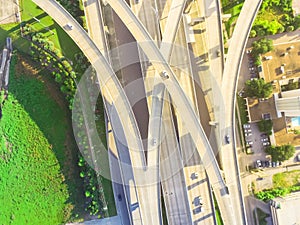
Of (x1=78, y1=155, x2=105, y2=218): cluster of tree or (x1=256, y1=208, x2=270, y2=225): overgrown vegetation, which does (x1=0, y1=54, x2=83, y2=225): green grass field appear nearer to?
(x1=78, y1=155, x2=105, y2=218): cluster of tree

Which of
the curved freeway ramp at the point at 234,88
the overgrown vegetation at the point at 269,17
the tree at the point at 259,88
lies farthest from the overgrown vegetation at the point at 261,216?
the overgrown vegetation at the point at 269,17

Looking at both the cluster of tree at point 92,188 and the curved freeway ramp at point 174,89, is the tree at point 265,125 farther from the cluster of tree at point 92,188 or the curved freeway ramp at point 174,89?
the cluster of tree at point 92,188

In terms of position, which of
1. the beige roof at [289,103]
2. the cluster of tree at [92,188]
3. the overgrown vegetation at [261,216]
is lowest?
the overgrown vegetation at [261,216]

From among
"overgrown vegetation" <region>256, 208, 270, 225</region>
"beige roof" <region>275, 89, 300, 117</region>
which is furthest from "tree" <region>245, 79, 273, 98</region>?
"overgrown vegetation" <region>256, 208, 270, 225</region>

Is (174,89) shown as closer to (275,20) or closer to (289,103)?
(289,103)

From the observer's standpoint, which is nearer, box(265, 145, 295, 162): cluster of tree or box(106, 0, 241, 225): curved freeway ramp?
box(106, 0, 241, 225): curved freeway ramp

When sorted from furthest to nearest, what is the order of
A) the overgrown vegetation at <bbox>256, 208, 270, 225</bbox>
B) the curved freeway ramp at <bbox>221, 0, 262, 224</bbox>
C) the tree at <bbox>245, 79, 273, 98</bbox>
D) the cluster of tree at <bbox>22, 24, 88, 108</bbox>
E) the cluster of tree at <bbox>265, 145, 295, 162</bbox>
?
the overgrown vegetation at <bbox>256, 208, 270, 225</bbox> → the cluster of tree at <bbox>22, 24, 88, 108</bbox> → the cluster of tree at <bbox>265, 145, 295, 162</bbox> → the tree at <bbox>245, 79, 273, 98</bbox> → the curved freeway ramp at <bbox>221, 0, 262, 224</bbox>

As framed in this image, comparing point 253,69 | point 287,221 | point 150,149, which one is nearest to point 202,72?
point 253,69
